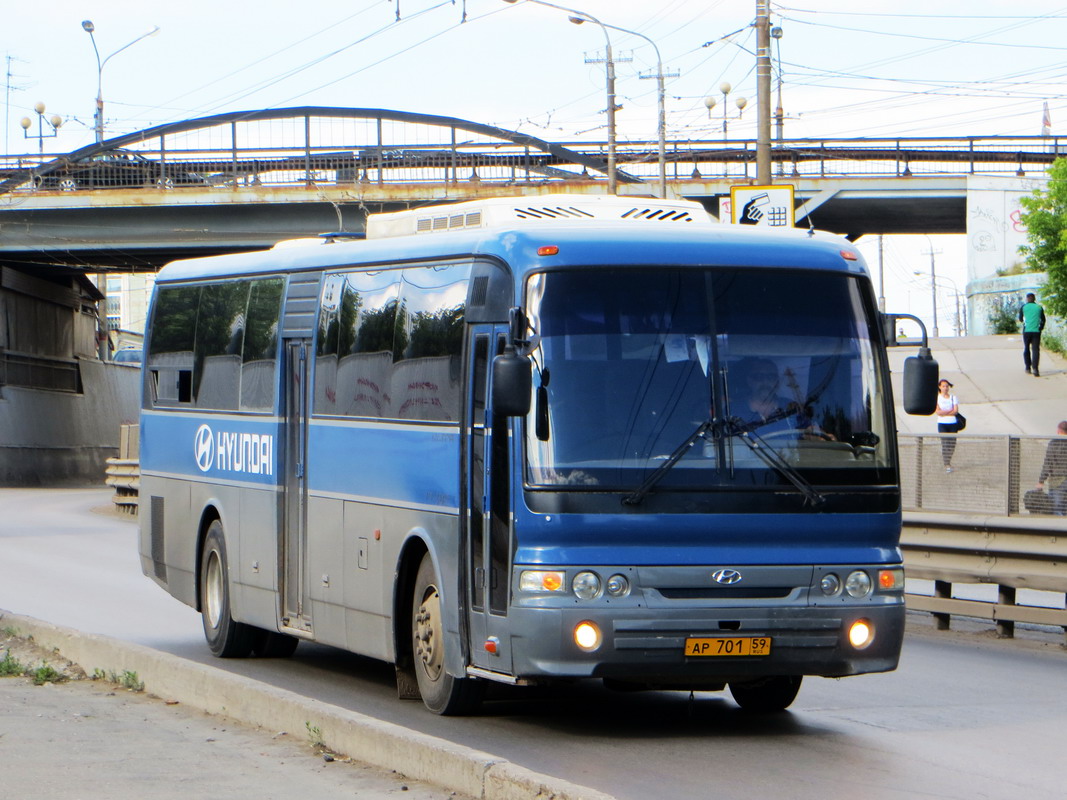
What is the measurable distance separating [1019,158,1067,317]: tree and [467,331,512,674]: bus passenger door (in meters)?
39.8

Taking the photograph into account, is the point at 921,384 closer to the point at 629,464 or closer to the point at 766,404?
the point at 766,404

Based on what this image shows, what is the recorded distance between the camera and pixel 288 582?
11.6m

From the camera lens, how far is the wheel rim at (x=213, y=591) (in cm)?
1281

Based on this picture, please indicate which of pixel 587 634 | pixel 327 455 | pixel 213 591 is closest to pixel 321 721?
pixel 587 634

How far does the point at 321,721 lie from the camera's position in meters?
7.99

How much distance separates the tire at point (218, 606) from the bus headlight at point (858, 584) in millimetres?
5346

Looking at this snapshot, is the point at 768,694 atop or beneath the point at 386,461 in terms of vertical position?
beneath

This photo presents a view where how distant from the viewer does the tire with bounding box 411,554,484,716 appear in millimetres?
9341

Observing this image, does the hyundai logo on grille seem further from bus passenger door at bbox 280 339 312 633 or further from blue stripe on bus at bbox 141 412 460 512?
bus passenger door at bbox 280 339 312 633

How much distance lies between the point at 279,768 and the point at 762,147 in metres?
16.1

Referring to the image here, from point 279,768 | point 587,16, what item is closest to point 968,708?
point 279,768

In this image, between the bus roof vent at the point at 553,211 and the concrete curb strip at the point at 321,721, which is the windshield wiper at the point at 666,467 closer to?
the concrete curb strip at the point at 321,721

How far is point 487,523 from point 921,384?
2.41 metres

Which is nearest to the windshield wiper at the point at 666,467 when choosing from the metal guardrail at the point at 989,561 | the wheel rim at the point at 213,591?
the wheel rim at the point at 213,591
